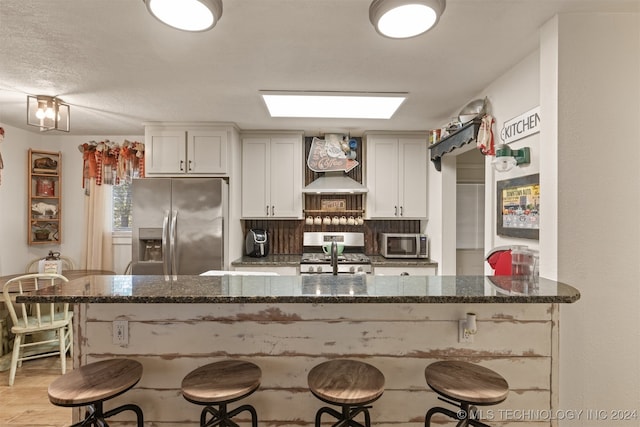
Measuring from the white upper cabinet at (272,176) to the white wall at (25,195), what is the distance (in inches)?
64.0

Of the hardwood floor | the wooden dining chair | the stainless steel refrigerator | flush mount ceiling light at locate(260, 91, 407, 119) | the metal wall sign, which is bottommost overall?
the hardwood floor

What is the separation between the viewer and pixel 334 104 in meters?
2.82

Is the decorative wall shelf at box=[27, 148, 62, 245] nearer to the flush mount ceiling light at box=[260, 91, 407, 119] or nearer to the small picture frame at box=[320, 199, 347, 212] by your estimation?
the flush mount ceiling light at box=[260, 91, 407, 119]

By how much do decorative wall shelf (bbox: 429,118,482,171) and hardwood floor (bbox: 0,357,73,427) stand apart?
365 centimetres

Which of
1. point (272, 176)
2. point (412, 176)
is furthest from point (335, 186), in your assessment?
point (412, 176)

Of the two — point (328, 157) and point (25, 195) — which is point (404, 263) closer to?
point (328, 157)

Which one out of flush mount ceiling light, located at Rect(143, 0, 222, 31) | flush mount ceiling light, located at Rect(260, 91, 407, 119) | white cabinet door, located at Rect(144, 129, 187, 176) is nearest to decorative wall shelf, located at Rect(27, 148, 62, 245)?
white cabinet door, located at Rect(144, 129, 187, 176)

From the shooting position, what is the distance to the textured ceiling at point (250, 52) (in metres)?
1.61

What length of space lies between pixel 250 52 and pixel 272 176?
1.92 m

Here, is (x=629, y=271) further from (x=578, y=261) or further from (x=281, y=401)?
(x=281, y=401)

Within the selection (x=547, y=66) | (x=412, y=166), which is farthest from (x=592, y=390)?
(x=412, y=166)

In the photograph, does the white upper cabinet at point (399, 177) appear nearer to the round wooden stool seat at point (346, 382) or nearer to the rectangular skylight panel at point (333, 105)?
the rectangular skylight panel at point (333, 105)

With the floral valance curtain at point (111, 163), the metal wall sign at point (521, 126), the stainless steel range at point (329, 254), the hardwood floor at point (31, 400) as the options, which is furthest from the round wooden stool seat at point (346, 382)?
the floral valance curtain at point (111, 163)

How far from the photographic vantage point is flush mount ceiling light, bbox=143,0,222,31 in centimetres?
133
